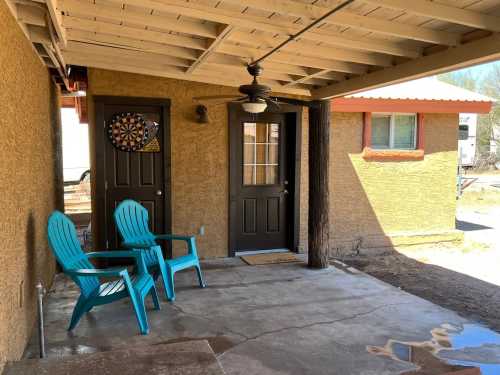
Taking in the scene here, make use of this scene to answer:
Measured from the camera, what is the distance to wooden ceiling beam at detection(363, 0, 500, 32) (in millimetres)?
2658

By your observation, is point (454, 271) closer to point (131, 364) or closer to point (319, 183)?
point (319, 183)

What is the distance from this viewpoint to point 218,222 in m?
5.80

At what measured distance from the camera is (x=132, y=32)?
12.1 feet

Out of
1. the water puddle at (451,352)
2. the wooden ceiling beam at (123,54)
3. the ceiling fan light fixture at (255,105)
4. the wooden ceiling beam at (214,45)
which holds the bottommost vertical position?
the water puddle at (451,352)

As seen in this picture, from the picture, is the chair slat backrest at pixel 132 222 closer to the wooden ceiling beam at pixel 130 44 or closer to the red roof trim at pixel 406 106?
the wooden ceiling beam at pixel 130 44

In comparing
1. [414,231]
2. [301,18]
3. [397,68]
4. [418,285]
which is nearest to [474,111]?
[414,231]

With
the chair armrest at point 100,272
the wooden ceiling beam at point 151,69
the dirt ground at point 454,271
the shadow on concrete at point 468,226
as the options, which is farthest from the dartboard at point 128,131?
the shadow on concrete at point 468,226

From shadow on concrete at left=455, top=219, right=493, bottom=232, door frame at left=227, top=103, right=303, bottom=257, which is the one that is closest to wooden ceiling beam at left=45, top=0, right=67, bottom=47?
door frame at left=227, top=103, right=303, bottom=257

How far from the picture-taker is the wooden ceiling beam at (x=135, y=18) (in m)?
3.15

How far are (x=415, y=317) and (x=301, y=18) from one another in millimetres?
2727

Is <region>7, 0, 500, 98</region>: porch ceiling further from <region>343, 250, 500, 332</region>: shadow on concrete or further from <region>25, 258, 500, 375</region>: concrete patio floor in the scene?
<region>343, 250, 500, 332</region>: shadow on concrete

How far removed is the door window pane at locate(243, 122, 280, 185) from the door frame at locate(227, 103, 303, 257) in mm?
164

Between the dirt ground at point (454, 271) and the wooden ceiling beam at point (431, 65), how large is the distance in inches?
99.1

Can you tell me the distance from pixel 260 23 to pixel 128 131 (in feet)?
8.90
